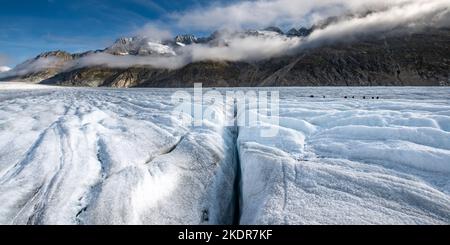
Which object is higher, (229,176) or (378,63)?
(378,63)

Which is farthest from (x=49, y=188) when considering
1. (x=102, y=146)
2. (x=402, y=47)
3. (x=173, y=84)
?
(x=173, y=84)

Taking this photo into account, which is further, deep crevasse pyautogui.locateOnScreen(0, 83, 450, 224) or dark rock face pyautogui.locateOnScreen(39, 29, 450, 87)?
dark rock face pyautogui.locateOnScreen(39, 29, 450, 87)

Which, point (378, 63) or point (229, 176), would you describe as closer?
point (229, 176)

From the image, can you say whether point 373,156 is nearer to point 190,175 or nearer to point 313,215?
point 313,215

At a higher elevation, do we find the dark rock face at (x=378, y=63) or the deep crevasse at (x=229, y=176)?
the dark rock face at (x=378, y=63)

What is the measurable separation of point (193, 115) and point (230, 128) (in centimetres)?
166

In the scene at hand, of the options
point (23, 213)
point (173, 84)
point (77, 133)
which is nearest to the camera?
point (23, 213)

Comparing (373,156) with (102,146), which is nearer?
(373,156)

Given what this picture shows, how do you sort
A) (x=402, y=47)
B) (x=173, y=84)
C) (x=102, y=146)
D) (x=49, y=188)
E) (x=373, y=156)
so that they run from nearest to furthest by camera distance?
(x=49, y=188) → (x=373, y=156) → (x=102, y=146) → (x=402, y=47) → (x=173, y=84)

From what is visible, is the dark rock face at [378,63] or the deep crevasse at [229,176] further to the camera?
the dark rock face at [378,63]

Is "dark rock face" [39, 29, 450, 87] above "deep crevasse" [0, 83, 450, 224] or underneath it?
above

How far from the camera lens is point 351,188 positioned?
4.98 m

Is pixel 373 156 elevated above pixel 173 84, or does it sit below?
below
